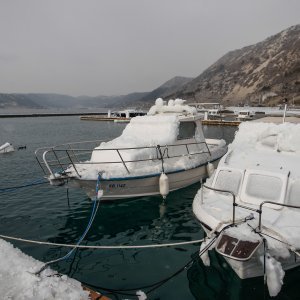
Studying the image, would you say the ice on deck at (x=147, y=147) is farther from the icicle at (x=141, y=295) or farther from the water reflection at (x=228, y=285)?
the icicle at (x=141, y=295)

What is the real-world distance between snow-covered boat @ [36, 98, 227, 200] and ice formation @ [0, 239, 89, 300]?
5.23 metres

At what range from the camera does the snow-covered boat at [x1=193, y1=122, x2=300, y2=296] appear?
631cm

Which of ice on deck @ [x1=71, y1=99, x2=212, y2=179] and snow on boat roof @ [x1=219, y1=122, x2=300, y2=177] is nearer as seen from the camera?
snow on boat roof @ [x1=219, y1=122, x2=300, y2=177]

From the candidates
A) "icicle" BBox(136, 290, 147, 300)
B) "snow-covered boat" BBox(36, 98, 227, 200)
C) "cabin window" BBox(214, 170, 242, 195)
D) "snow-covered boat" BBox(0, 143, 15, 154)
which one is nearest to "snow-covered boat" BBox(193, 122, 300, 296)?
"cabin window" BBox(214, 170, 242, 195)

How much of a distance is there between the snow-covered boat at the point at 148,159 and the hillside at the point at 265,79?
92468mm

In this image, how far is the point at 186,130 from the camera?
16.6 m

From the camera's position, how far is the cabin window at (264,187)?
8438 mm

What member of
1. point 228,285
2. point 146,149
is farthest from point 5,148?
point 228,285

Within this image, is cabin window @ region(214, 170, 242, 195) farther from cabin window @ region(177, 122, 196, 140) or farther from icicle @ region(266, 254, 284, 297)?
cabin window @ region(177, 122, 196, 140)

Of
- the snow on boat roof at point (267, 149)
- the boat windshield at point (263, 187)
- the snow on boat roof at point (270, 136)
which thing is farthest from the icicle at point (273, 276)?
the snow on boat roof at point (270, 136)

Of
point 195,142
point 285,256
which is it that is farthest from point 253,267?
point 195,142

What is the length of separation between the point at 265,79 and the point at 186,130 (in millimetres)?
138006

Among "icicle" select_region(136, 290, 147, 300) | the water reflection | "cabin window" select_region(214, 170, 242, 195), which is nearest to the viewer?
"icicle" select_region(136, 290, 147, 300)

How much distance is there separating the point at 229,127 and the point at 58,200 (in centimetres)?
4860
